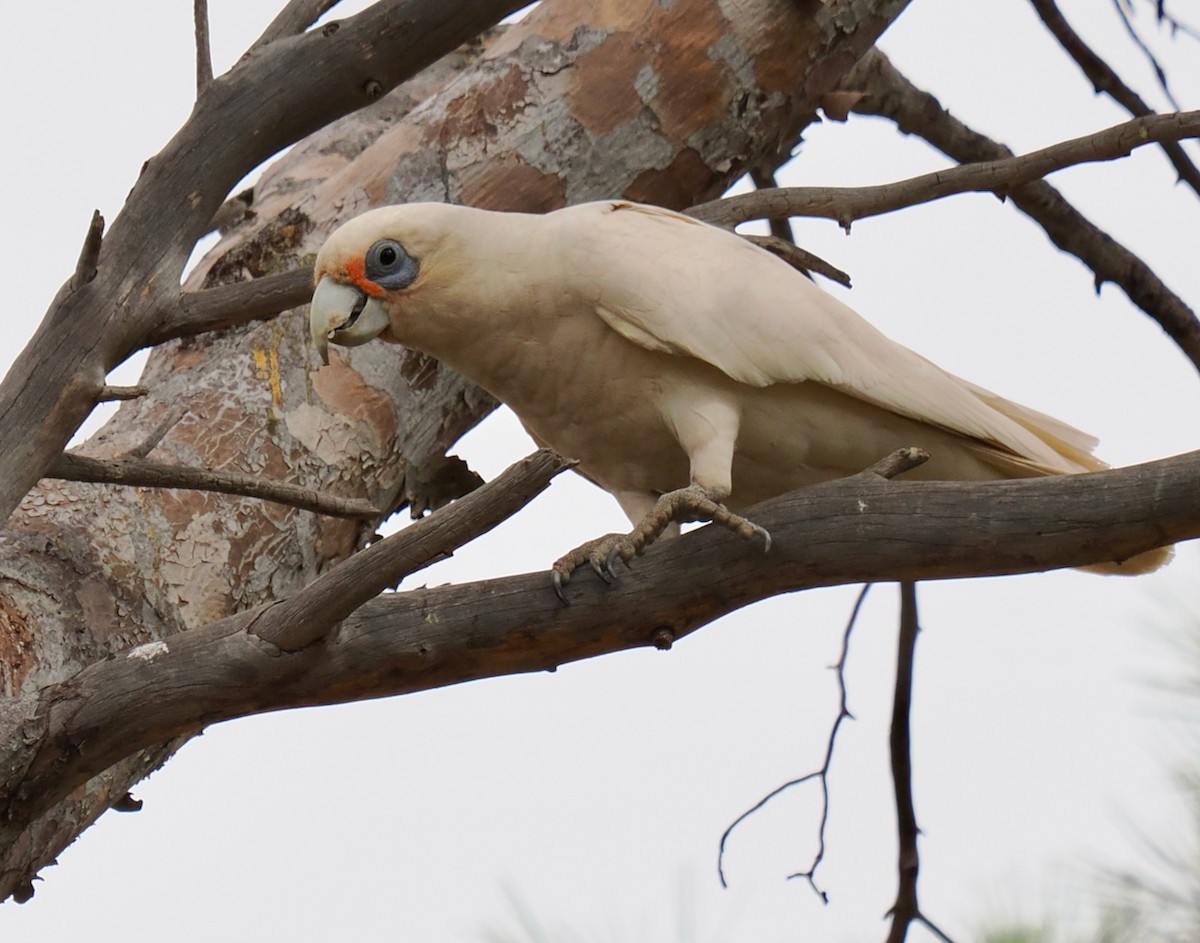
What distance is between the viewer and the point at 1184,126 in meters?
2.55

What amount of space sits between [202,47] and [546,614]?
92 centimetres

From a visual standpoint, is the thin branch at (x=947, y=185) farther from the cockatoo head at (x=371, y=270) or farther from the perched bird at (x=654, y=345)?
the cockatoo head at (x=371, y=270)

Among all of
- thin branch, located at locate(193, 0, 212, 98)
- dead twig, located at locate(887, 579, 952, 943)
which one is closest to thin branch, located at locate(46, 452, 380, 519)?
thin branch, located at locate(193, 0, 212, 98)

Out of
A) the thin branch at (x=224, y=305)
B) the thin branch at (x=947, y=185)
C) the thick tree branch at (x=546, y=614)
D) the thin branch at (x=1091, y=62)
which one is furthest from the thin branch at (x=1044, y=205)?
the thin branch at (x=224, y=305)

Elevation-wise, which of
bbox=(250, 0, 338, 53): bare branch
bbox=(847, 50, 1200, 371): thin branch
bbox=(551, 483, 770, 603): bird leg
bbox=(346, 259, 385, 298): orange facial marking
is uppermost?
bbox=(847, 50, 1200, 371): thin branch

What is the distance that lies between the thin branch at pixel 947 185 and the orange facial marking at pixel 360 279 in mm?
708

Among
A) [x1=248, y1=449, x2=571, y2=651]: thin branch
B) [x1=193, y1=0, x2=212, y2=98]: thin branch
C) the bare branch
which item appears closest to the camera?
[x1=248, y1=449, x2=571, y2=651]: thin branch

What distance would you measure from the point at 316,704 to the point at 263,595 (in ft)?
2.68

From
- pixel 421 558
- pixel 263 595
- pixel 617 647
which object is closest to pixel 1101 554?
pixel 617 647

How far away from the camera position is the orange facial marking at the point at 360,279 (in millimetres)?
2287

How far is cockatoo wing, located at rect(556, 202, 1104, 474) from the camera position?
223 centimetres

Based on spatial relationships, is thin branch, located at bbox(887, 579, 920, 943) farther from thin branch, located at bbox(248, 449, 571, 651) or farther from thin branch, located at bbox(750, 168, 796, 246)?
thin branch, located at bbox(248, 449, 571, 651)

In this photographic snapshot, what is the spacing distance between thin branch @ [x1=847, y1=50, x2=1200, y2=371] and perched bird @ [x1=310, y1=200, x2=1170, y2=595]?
1.12m

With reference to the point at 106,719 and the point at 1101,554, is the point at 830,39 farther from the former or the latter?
the point at 106,719
